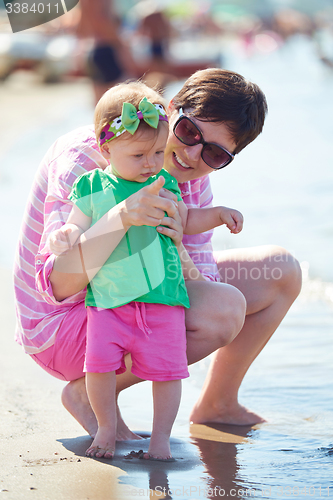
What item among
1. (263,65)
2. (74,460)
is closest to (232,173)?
(74,460)

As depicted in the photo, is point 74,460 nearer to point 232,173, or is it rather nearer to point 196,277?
point 196,277

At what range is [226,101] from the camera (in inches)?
82.3

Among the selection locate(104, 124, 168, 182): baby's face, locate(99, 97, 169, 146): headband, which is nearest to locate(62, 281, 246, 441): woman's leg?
locate(104, 124, 168, 182): baby's face

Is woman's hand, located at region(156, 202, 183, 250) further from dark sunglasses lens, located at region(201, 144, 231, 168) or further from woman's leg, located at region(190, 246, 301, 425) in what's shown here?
woman's leg, located at region(190, 246, 301, 425)

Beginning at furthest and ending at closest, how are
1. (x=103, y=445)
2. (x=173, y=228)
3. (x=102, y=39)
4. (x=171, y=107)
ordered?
(x=102, y=39) < (x=171, y=107) < (x=173, y=228) < (x=103, y=445)

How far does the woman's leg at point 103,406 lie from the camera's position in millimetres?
1831

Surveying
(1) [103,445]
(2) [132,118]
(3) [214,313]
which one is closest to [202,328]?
(3) [214,313]

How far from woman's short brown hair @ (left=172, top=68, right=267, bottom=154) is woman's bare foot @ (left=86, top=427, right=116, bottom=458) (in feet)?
3.39

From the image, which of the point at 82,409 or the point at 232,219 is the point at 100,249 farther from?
the point at 82,409

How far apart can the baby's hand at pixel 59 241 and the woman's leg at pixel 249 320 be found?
2.65ft

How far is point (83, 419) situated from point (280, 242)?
353 cm

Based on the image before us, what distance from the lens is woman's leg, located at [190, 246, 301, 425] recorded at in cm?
235

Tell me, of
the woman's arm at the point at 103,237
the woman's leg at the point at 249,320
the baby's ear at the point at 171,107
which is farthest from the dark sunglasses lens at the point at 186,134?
the woman's leg at the point at 249,320

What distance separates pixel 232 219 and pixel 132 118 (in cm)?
47
